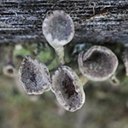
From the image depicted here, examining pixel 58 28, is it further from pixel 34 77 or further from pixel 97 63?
pixel 97 63

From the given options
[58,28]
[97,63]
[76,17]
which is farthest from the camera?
[97,63]

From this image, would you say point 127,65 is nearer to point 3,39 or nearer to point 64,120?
point 3,39

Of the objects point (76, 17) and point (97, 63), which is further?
point (97, 63)

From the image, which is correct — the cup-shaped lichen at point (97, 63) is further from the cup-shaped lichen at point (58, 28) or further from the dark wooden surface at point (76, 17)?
the cup-shaped lichen at point (58, 28)

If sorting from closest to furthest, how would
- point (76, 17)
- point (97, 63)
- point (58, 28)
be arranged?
1. point (58, 28)
2. point (76, 17)
3. point (97, 63)

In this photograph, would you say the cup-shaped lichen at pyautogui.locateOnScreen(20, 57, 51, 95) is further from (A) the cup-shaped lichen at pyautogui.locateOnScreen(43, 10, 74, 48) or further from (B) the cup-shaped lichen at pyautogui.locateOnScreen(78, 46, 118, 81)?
(B) the cup-shaped lichen at pyautogui.locateOnScreen(78, 46, 118, 81)

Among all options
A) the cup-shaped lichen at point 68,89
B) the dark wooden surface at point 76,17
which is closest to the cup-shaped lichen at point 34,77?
the cup-shaped lichen at point 68,89

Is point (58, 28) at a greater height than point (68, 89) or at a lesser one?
greater

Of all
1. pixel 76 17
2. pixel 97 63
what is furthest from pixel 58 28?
pixel 97 63
